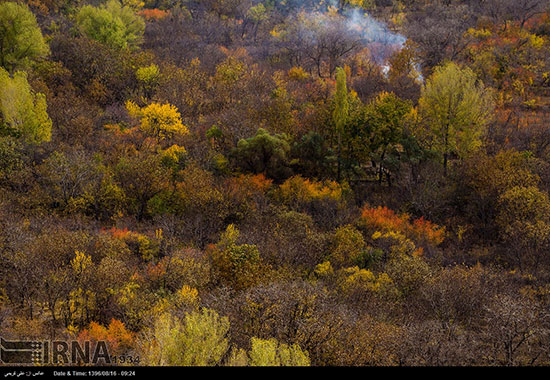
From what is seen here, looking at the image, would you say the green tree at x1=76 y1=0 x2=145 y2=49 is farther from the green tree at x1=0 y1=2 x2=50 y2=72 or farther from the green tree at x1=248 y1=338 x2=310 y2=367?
the green tree at x1=248 y1=338 x2=310 y2=367

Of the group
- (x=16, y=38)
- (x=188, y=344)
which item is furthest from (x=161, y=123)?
(x=188, y=344)

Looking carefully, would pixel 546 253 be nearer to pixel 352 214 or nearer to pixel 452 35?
pixel 352 214

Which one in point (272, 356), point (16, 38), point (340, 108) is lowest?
point (272, 356)

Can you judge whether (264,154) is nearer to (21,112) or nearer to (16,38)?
(21,112)

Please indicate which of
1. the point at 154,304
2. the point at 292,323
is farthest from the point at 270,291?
the point at 154,304

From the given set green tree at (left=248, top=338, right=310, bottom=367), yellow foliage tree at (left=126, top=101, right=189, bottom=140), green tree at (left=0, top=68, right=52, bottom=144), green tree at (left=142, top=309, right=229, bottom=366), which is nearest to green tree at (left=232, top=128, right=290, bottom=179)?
yellow foliage tree at (left=126, top=101, right=189, bottom=140)
